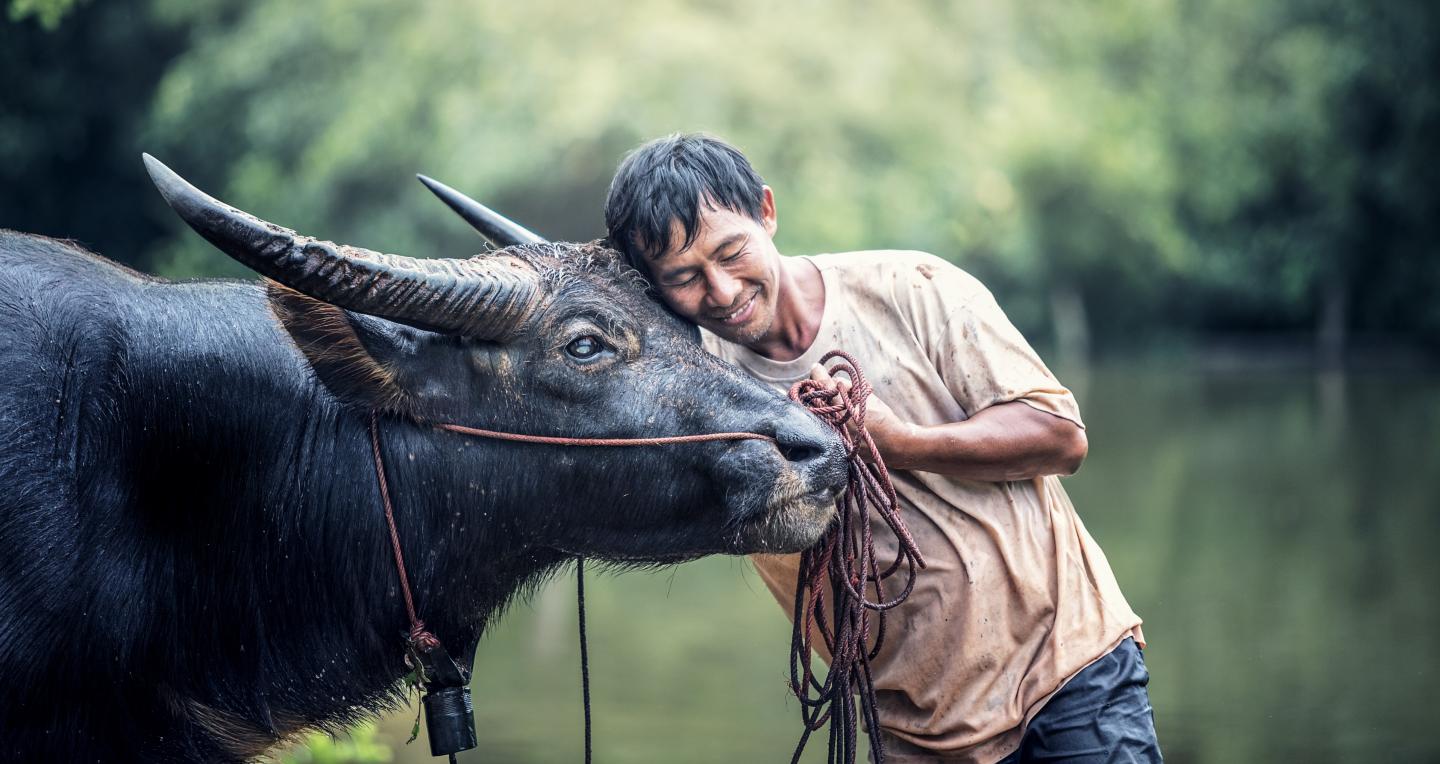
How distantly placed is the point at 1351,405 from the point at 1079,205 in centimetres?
1500

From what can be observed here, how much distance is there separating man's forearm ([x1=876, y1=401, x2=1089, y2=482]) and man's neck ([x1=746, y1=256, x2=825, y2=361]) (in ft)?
1.29

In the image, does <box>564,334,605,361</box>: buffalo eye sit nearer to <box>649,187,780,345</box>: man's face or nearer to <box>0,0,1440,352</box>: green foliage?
<box>649,187,780,345</box>: man's face

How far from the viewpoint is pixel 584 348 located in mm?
3168

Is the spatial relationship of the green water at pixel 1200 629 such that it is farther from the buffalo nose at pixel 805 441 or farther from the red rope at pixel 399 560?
the buffalo nose at pixel 805 441

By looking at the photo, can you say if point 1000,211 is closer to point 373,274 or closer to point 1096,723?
point 1096,723

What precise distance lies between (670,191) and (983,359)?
2.61 feet

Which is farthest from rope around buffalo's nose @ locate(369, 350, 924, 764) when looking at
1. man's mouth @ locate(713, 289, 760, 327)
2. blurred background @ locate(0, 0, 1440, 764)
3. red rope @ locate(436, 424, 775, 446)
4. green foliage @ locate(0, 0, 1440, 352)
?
green foliage @ locate(0, 0, 1440, 352)

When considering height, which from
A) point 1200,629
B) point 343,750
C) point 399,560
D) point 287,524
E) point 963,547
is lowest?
point 1200,629

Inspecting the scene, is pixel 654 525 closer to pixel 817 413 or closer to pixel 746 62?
pixel 817 413

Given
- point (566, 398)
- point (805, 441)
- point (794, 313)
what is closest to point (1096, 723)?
point (805, 441)

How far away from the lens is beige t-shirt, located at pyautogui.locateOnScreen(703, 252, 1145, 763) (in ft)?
10.8

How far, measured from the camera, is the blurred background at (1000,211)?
9.89m

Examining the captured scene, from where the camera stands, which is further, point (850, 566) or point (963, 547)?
point (963, 547)

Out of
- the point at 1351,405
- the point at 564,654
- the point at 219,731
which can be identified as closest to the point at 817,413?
the point at 219,731
